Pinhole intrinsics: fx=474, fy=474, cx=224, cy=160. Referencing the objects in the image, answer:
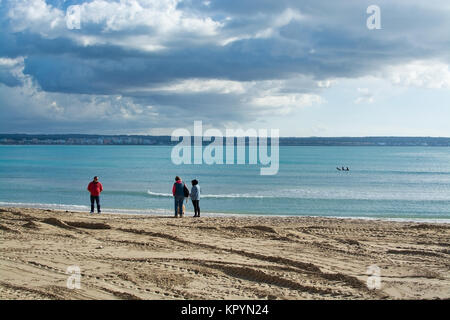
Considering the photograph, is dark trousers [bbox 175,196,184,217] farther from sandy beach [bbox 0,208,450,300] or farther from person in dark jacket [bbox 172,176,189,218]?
sandy beach [bbox 0,208,450,300]

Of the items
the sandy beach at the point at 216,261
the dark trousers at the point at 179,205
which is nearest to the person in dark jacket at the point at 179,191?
the dark trousers at the point at 179,205

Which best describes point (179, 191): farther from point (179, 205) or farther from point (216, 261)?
point (216, 261)

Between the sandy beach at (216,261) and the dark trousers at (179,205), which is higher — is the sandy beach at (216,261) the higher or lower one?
the lower one

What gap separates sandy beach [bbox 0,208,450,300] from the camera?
811 cm

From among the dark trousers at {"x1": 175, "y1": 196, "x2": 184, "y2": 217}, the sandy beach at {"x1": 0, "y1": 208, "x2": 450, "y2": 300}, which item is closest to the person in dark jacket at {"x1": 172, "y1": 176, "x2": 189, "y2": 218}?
the dark trousers at {"x1": 175, "y1": 196, "x2": 184, "y2": 217}

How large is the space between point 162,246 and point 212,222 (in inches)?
199

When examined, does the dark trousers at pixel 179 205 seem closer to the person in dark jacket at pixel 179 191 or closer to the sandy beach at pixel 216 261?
the person in dark jacket at pixel 179 191

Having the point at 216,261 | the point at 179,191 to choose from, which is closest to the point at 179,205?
the point at 179,191

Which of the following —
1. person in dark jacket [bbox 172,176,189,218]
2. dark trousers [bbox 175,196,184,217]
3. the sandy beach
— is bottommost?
the sandy beach

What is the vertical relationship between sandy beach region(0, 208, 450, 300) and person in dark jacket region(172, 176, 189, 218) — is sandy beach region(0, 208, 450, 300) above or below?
below

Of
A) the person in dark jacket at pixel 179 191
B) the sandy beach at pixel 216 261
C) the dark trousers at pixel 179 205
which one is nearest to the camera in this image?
the sandy beach at pixel 216 261

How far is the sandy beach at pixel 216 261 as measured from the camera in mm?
8109
